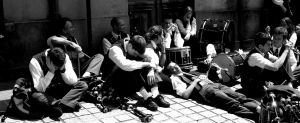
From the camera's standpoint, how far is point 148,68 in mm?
7387

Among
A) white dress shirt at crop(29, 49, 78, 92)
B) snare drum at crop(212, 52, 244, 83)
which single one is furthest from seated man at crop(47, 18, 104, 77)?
snare drum at crop(212, 52, 244, 83)

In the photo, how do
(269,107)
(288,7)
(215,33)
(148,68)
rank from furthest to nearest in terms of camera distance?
(288,7) < (215,33) < (148,68) < (269,107)

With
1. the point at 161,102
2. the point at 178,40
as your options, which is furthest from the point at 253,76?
the point at 178,40

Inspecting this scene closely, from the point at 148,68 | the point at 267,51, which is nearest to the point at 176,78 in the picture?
the point at 148,68

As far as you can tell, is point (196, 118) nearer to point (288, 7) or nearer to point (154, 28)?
point (154, 28)

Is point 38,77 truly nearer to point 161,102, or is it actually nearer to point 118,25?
point 161,102

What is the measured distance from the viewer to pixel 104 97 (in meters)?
7.44

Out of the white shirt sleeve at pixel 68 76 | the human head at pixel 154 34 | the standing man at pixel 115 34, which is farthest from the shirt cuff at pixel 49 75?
the standing man at pixel 115 34

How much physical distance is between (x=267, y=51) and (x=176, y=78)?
5.96 feet

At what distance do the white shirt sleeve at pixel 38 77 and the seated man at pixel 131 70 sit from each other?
117cm

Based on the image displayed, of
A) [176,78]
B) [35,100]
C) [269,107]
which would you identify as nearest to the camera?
[269,107]

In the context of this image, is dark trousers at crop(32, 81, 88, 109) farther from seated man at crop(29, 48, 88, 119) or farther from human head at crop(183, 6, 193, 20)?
human head at crop(183, 6, 193, 20)

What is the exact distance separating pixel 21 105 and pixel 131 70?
6.28 feet

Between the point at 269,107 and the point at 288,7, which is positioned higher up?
the point at 288,7
